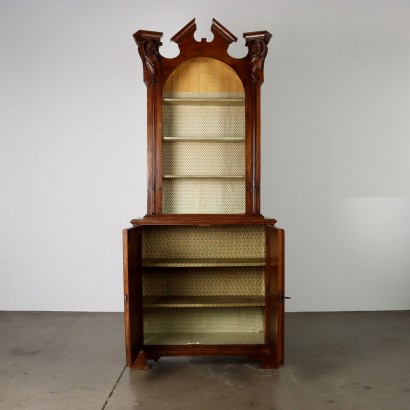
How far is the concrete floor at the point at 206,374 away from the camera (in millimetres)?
2771

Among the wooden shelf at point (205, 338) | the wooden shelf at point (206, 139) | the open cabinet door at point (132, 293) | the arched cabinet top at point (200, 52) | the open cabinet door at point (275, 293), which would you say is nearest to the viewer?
the open cabinet door at point (132, 293)

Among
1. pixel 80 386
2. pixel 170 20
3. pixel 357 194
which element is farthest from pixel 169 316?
pixel 170 20

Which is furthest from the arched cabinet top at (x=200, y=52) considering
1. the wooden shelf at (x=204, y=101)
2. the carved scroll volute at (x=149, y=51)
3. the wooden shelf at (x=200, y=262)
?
the wooden shelf at (x=200, y=262)

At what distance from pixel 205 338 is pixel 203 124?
5.62ft

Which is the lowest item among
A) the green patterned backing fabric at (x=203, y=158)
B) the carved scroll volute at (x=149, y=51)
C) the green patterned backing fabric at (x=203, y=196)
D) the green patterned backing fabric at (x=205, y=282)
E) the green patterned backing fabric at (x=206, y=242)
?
the green patterned backing fabric at (x=205, y=282)

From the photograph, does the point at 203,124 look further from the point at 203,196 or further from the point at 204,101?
the point at 203,196

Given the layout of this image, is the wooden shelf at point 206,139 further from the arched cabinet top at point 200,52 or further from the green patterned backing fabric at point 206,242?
the green patterned backing fabric at point 206,242

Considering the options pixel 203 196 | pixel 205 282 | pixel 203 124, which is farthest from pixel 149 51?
pixel 205 282

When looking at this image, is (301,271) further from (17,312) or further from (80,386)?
(17,312)

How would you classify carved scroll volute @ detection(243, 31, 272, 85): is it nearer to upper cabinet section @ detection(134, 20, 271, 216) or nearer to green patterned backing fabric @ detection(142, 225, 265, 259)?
upper cabinet section @ detection(134, 20, 271, 216)

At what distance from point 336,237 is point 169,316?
2.09 meters

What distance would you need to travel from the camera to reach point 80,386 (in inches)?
119

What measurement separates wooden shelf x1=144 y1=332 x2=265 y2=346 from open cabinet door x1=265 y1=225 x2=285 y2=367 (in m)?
0.15

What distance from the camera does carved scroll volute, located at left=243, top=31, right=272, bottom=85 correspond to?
11.7 feet
